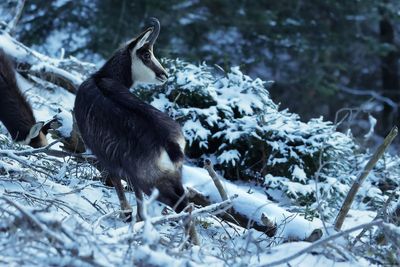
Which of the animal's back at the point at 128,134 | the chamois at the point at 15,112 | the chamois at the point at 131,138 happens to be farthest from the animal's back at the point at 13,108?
the animal's back at the point at 128,134

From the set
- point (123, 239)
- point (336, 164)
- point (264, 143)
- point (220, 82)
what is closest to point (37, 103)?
point (220, 82)

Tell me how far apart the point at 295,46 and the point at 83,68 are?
7.19 meters

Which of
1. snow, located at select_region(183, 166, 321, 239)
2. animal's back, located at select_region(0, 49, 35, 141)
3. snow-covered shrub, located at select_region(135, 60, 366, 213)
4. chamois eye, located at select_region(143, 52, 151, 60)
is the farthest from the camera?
snow-covered shrub, located at select_region(135, 60, 366, 213)

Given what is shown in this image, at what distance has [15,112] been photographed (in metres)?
8.00

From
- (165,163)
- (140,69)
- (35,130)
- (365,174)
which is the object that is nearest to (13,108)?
(35,130)

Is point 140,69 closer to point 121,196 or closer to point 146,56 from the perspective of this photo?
point 146,56

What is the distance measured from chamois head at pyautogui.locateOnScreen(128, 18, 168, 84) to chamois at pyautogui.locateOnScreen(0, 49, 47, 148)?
1525 millimetres

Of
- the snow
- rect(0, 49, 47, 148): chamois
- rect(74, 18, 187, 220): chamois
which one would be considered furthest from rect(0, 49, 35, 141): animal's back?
the snow

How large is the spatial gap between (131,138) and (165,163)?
333 mm

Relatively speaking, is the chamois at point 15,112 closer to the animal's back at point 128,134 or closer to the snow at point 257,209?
the animal's back at point 128,134

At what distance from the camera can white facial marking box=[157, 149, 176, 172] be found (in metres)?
5.41

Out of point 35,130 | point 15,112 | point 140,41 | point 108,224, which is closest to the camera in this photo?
point 108,224

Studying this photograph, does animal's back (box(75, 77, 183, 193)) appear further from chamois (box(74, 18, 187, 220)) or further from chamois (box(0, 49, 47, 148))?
chamois (box(0, 49, 47, 148))

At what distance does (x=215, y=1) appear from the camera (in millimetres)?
17078
